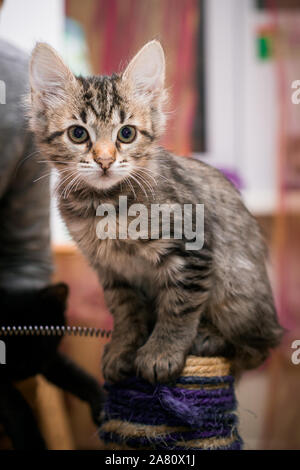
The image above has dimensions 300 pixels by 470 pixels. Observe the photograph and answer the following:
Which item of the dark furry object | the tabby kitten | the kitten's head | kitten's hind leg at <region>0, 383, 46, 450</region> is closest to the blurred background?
the dark furry object

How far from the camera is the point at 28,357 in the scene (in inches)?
43.6

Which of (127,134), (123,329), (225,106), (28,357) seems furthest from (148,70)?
(225,106)

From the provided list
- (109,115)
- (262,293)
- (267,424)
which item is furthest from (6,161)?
(267,424)

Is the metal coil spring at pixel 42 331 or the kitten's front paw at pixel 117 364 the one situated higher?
the metal coil spring at pixel 42 331

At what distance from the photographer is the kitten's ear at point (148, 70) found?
32.2 inches

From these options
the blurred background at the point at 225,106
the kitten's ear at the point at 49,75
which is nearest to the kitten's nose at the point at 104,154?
the kitten's ear at the point at 49,75

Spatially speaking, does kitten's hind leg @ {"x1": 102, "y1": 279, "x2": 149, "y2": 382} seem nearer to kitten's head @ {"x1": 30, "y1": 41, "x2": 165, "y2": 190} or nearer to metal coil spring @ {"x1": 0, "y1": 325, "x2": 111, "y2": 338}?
metal coil spring @ {"x1": 0, "y1": 325, "x2": 111, "y2": 338}

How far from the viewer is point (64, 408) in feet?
4.56

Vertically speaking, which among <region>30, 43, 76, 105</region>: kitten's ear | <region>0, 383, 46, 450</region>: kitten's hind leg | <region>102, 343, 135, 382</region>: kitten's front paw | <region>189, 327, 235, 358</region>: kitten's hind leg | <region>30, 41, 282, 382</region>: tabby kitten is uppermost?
<region>30, 43, 76, 105</region>: kitten's ear

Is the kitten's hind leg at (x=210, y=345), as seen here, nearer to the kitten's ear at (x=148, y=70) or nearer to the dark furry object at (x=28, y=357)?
the dark furry object at (x=28, y=357)

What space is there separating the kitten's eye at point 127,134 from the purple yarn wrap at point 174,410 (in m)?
0.44

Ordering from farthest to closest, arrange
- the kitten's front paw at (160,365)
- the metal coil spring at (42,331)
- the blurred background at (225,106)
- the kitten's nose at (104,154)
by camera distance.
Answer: the blurred background at (225,106) < the metal coil spring at (42,331) < the kitten's front paw at (160,365) < the kitten's nose at (104,154)

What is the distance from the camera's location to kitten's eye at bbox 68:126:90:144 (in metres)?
0.83

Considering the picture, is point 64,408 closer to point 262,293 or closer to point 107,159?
point 262,293
